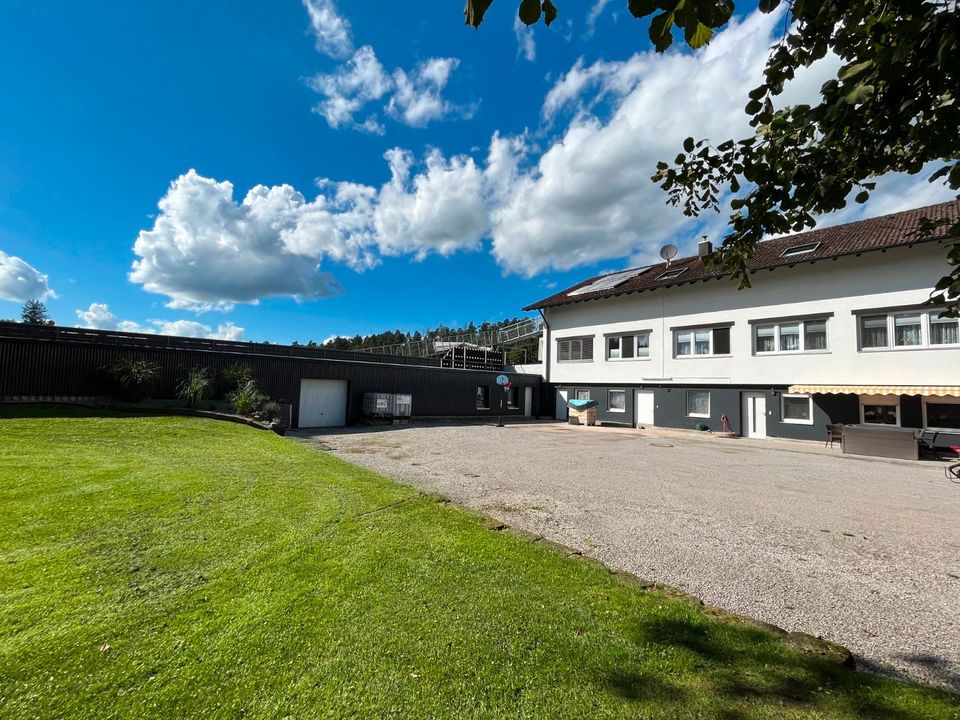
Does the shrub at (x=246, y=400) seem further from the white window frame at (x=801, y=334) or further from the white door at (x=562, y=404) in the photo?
the white window frame at (x=801, y=334)

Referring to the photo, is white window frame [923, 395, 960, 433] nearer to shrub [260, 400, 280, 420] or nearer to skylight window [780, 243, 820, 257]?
skylight window [780, 243, 820, 257]

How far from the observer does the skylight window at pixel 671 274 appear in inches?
952

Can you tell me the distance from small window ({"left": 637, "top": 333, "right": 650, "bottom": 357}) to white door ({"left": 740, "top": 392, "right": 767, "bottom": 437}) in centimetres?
564

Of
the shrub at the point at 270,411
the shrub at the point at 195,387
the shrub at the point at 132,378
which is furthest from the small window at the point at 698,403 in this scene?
the shrub at the point at 132,378

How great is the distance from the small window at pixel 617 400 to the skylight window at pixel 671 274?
22.9ft

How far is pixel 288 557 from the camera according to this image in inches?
152

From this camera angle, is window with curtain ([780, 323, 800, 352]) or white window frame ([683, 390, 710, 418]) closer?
window with curtain ([780, 323, 800, 352])

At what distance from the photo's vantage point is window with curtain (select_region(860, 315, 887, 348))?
55.9 feet

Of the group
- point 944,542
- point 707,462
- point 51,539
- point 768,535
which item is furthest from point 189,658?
point 707,462

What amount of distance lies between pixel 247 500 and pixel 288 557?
223 cm

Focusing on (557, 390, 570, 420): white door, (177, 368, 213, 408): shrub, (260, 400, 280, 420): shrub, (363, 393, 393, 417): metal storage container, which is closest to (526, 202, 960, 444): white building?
(557, 390, 570, 420): white door

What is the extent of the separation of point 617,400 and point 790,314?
382 inches

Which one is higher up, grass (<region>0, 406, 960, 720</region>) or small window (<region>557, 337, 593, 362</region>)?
small window (<region>557, 337, 593, 362</region>)

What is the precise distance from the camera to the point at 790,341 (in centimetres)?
1947
